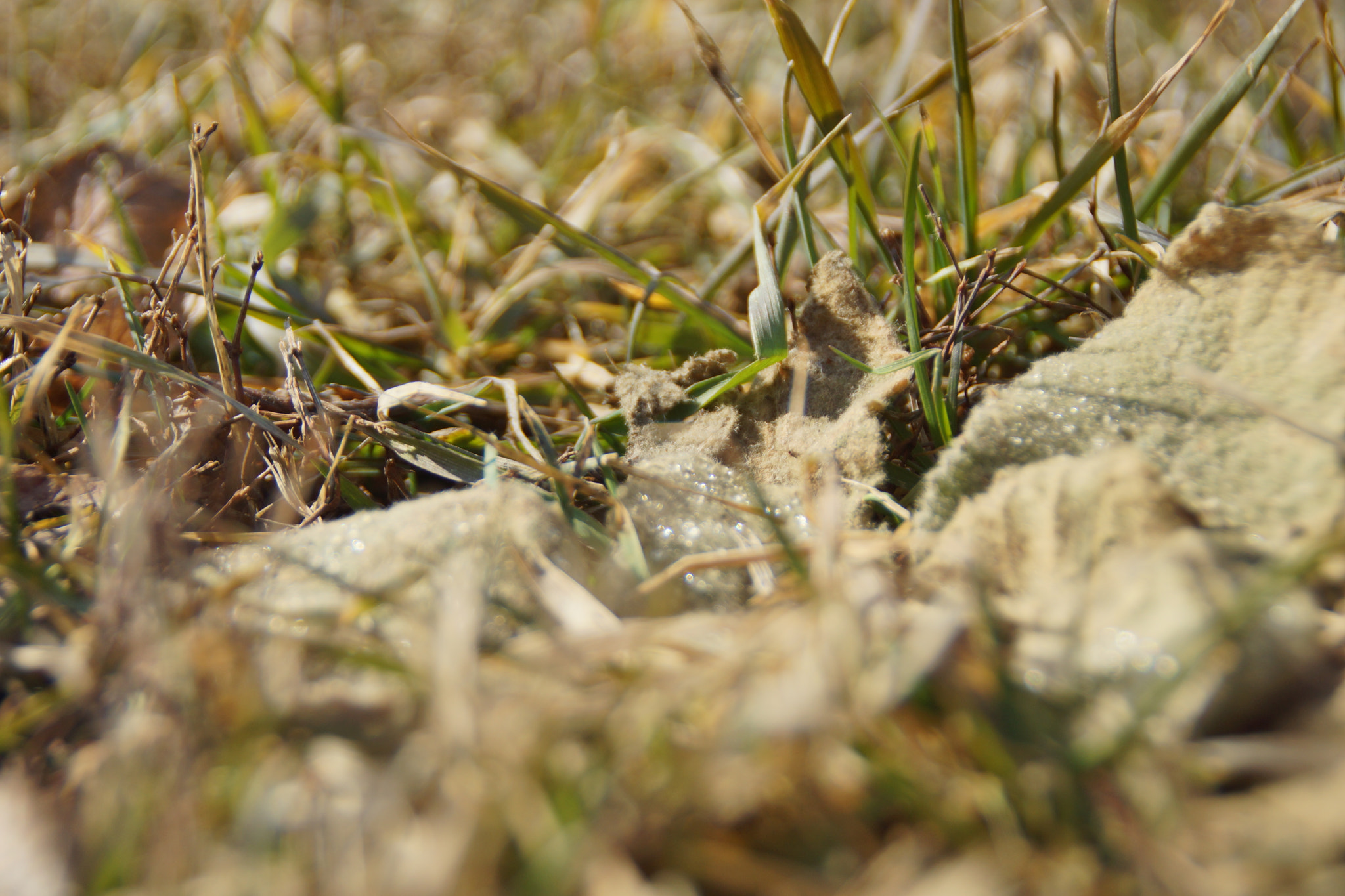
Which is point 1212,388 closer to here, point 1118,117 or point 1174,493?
point 1174,493

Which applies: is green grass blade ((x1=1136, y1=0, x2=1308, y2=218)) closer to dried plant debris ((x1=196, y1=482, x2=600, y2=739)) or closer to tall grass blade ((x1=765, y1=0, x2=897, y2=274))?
tall grass blade ((x1=765, y1=0, x2=897, y2=274))

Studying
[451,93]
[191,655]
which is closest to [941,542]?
[191,655]

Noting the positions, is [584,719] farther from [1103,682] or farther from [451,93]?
[451,93]

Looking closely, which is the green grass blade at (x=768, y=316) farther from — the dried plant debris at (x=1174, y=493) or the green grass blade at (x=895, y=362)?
the dried plant debris at (x=1174, y=493)

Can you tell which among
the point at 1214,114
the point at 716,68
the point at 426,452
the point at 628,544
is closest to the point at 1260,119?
the point at 1214,114

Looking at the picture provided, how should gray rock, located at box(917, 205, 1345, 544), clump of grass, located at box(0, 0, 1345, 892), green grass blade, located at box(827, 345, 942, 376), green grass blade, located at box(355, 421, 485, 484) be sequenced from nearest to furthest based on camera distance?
clump of grass, located at box(0, 0, 1345, 892)
gray rock, located at box(917, 205, 1345, 544)
green grass blade, located at box(827, 345, 942, 376)
green grass blade, located at box(355, 421, 485, 484)

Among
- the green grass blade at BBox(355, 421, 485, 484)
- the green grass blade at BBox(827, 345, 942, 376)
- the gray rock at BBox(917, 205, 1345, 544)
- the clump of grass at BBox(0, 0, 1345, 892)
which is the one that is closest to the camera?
the clump of grass at BBox(0, 0, 1345, 892)

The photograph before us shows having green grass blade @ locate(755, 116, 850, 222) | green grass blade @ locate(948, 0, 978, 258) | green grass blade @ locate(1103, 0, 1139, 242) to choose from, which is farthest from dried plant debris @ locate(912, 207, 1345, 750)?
green grass blade @ locate(755, 116, 850, 222)

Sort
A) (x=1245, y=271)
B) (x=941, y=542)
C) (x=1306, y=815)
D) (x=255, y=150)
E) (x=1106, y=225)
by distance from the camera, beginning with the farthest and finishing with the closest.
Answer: (x=255, y=150), (x=1106, y=225), (x=1245, y=271), (x=941, y=542), (x=1306, y=815)
